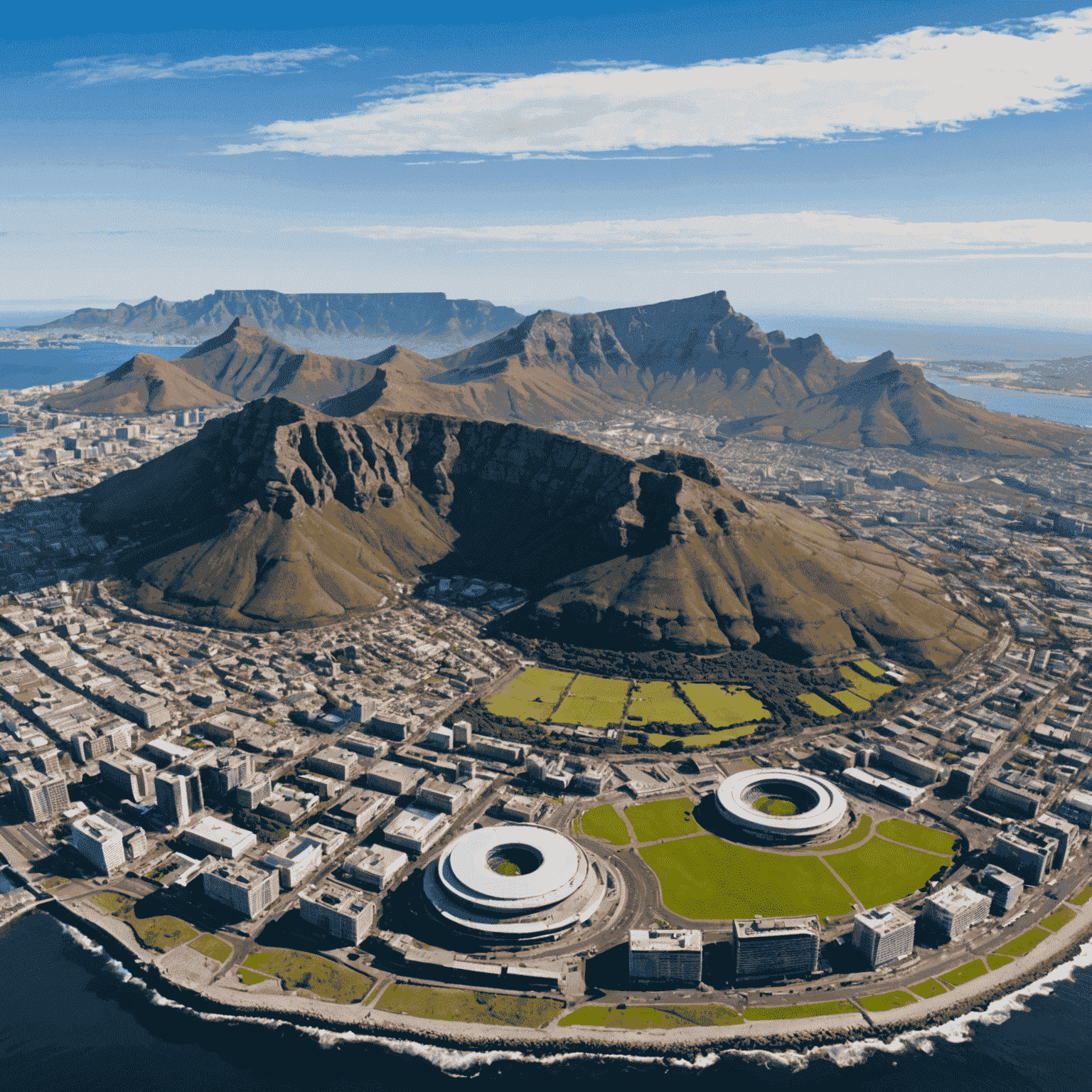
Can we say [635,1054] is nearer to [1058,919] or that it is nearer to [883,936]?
[883,936]

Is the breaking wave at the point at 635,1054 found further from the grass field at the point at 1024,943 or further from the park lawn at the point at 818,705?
the park lawn at the point at 818,705

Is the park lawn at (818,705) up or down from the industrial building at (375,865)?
up

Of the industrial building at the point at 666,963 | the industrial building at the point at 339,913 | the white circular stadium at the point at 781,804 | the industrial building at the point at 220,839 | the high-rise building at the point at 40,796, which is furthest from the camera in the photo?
the white circular stadium at the point at 781,804

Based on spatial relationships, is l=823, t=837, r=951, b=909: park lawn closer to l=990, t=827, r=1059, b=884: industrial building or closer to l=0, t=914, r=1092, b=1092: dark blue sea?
l=990, t=827, r=1059, b=884: industrial building

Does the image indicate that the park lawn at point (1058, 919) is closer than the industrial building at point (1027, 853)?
Yes

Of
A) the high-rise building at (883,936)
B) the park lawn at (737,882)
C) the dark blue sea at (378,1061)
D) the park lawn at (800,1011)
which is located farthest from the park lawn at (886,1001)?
the park lawn at (737,882)

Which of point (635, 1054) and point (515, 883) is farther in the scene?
point (515, 883)

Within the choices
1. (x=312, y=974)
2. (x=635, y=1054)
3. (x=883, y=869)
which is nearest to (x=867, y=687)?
(x=883, y=869)

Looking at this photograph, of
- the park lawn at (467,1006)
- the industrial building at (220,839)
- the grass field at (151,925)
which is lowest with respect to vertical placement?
the park lawn at (467,1006)
